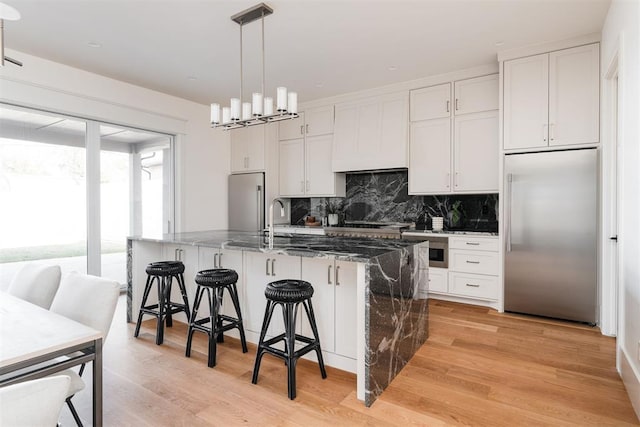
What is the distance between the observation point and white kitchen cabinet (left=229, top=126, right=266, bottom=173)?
5.59 metres

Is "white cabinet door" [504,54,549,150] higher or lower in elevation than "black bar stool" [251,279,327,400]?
higher

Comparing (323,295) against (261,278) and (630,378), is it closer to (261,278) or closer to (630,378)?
(261,278)

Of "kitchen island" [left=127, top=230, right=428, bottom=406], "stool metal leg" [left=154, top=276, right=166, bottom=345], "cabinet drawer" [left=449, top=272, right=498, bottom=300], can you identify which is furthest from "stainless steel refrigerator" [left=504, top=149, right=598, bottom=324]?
"stool metal leg" [left=154, top=276, right=166, bottom=345]

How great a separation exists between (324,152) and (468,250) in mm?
2480

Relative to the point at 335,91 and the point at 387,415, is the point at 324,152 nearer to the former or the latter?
the point at 335,91

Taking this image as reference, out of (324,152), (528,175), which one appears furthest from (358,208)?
(528,175)

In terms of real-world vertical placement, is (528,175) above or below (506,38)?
below

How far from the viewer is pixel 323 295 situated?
2525 millimetres

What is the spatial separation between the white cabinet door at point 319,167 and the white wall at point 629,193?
3399mm

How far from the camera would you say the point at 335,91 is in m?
4.90

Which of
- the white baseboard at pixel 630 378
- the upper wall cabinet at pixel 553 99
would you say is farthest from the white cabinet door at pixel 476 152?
the white baseboard at pixel 630 378

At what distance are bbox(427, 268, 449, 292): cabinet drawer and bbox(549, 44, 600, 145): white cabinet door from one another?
1771 mm

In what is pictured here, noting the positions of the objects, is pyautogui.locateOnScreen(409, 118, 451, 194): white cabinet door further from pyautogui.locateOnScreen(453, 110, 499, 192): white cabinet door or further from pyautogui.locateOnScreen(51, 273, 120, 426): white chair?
pyautogui.locateOnScreen(51, 273, 120, 426): white chair

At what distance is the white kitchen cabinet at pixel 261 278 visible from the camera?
2.71 metres
